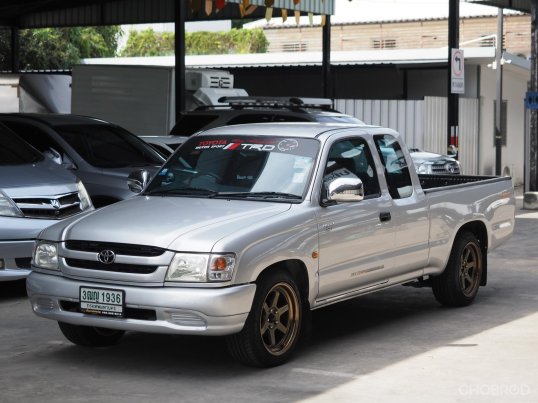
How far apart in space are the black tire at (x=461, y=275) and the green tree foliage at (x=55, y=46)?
46.2 metres

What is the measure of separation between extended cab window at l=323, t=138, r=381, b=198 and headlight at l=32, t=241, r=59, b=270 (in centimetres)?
219

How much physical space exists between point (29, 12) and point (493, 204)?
26357 millimetres

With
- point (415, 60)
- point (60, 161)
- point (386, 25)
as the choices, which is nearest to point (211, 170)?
point (60, 161)

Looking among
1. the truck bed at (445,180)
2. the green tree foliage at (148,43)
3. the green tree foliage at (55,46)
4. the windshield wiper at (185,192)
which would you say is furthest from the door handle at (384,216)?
the green tree foliage at (148,43)

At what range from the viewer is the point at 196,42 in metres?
91.8

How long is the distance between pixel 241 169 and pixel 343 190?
0.86 meters

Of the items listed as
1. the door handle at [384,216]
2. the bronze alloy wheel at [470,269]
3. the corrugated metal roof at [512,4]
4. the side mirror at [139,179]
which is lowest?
the bronze alloy wheel at [470,269]

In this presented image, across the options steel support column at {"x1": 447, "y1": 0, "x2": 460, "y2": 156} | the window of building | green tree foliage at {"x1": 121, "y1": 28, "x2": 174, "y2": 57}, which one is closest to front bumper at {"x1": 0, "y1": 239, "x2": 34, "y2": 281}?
steel support column at {"x1": 447, "y1": 0, "x2": 460, "y2": 156}

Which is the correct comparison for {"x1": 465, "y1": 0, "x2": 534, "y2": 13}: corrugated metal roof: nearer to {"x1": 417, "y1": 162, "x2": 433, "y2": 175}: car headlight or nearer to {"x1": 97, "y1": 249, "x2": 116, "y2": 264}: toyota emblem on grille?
{"x1": 417, "y1": 162, "x2": 433, "y2": 175}: car headlight

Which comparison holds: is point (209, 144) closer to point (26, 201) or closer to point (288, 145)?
point (288, 145)

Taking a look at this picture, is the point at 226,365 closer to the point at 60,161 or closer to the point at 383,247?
the point at 383,247

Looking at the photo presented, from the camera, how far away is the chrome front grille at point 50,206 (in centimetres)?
1095

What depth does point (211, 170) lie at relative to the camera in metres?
8.79

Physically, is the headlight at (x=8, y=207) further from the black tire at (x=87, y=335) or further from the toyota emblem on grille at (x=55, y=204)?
the black tire at (x=87, y=335)
